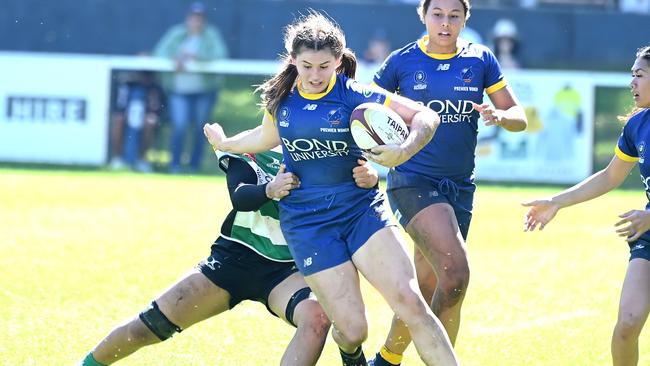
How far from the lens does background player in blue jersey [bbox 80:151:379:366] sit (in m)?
6.20

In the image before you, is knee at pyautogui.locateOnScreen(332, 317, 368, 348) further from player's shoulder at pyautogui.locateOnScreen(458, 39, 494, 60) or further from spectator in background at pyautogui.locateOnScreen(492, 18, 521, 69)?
spectator in background at pyautogui.locateOnScreen(492, 18, 521, 69)

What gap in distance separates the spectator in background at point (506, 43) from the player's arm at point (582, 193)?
13.0 meters

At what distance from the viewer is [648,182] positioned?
6352 mm

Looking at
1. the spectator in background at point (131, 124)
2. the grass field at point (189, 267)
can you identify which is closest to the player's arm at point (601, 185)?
the grass field at point (189, 267)

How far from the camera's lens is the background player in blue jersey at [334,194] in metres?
5.70

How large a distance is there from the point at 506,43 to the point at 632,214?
45.9 ft

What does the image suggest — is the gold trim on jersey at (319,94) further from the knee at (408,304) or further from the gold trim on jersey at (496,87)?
the gold trim on jersey at (496,87)

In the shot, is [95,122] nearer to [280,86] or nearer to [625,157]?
[280,86]

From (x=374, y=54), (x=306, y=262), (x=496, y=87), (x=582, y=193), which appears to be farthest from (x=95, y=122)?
(x=306, y=262)

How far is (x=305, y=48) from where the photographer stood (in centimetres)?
588

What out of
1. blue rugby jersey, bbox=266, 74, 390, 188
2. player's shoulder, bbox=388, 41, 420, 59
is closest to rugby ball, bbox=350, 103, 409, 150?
blue rugby jersey, bbox=266, 74, 390, 188

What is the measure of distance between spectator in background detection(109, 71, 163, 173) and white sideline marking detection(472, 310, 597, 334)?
36.6 ft

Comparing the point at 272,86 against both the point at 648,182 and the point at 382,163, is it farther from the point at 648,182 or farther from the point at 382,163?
the point at 648,182

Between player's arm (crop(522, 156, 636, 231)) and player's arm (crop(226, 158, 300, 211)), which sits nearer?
player's arm (crop(226, 158, 300, 211))
